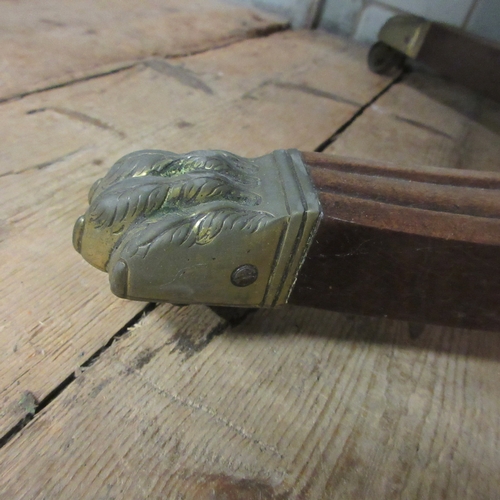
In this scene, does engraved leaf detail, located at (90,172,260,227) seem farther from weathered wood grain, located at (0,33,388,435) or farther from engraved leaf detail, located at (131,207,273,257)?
weathered wood grain, located at (0,33,388,435)

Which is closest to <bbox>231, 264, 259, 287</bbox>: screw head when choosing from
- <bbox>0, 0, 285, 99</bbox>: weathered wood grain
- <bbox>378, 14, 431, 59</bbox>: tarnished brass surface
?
<bbox>0, 0, 285, 99</bbox>: weathered wood grain

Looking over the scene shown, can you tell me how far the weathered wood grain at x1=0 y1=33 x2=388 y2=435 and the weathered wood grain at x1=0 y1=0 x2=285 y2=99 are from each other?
7 cm

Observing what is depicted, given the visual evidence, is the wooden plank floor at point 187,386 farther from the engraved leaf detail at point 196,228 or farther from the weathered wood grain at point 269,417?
the engraved leaf detail at point 196,228

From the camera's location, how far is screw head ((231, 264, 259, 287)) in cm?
52

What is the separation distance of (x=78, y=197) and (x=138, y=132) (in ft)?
0.87

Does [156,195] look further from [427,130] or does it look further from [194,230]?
[427,130]

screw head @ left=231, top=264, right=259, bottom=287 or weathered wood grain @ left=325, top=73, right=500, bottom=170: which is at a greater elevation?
screw head @ left=231, top=264, right=259, bottom=287

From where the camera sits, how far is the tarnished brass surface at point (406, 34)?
1441 millimetres

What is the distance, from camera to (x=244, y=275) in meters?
0.53

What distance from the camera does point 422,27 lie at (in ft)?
4.72

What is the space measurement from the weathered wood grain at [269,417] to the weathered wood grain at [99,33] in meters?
0.76

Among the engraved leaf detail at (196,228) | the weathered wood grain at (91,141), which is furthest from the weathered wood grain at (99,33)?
the engraved leaf detail at (196,228)

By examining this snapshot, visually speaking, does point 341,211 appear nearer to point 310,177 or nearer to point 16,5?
point 310,177

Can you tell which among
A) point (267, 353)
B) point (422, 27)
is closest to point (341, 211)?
point (267, 353)
